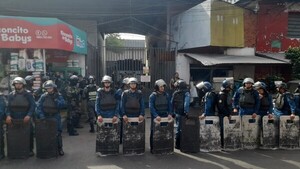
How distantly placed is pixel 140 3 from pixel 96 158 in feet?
44.9

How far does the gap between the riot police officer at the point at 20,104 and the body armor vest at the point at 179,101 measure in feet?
11.1

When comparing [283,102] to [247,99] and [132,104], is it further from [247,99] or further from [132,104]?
[132,104]

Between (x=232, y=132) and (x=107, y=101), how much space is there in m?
3.16

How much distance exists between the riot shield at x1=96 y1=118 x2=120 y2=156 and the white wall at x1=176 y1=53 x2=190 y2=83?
8754 mm

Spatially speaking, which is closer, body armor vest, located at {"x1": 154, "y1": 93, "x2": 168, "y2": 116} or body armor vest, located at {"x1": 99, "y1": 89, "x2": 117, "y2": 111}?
body armor vest, located at {"x1": 154, "y1": 93, "x2": 168, "y2": 116}

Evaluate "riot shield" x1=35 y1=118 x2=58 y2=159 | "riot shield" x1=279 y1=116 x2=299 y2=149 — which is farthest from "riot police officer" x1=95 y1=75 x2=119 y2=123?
"riot shield" x1=279 y1=116 x2=299 y2=149

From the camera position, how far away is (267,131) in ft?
23.8

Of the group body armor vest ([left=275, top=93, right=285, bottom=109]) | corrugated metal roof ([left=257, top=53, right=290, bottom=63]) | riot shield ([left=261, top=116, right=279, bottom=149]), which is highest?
corrugated metal roof ([left=257, top=53, right=290, bottom=63])

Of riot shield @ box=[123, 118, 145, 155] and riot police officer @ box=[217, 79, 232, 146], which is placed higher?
riot police officer @ box=[217, 79, 232, 146]

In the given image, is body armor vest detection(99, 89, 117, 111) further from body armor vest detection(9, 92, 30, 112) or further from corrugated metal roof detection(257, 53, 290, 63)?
corrugated metal roof detection(257, 53, 290, 63)

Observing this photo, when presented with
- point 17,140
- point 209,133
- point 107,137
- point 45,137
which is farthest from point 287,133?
point 17,140

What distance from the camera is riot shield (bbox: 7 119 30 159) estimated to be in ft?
21.0

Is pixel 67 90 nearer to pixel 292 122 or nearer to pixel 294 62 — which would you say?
pixel 292 122

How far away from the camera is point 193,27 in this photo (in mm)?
15555
